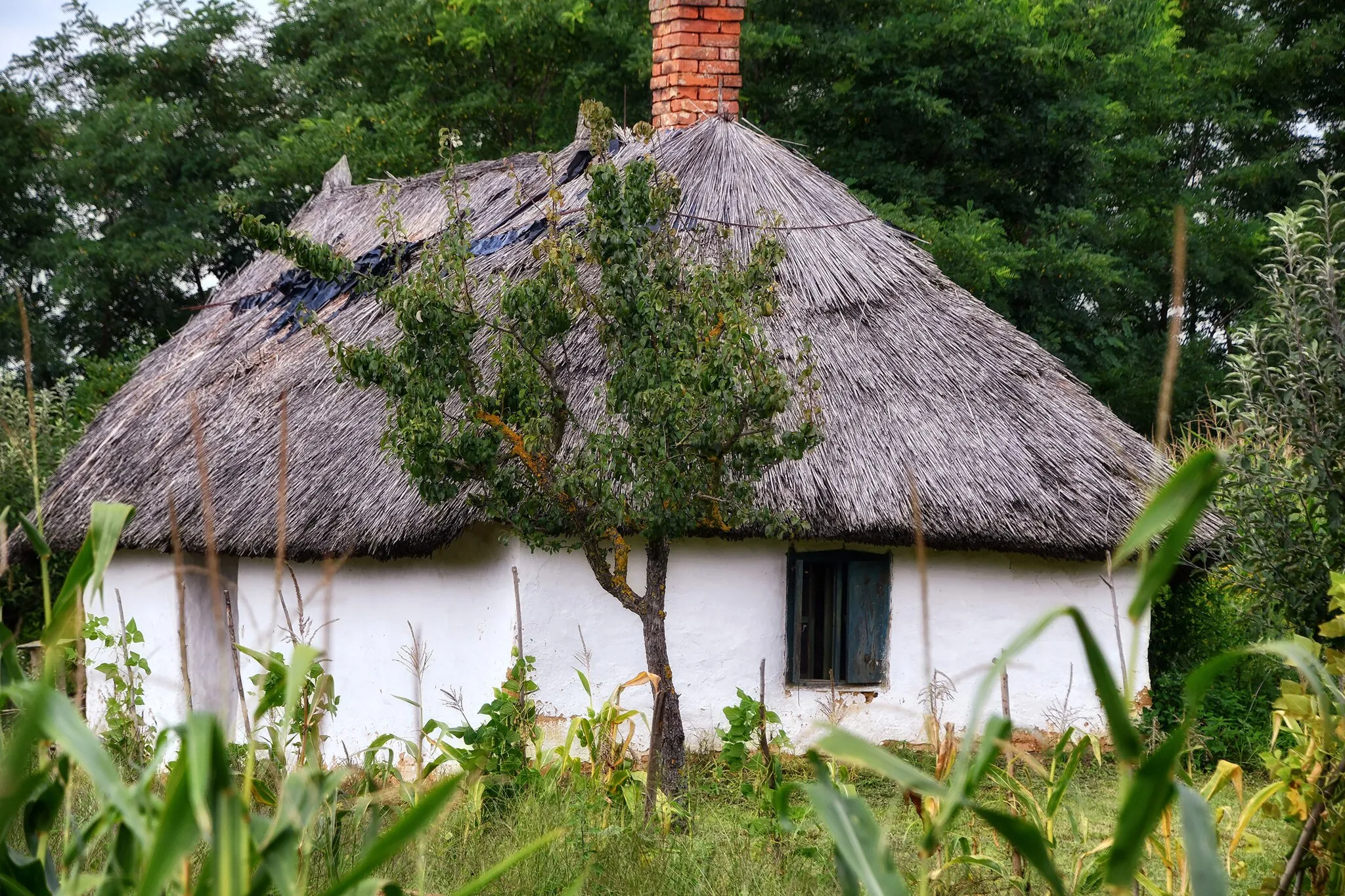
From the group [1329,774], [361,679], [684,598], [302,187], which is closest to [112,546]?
[1329,774]

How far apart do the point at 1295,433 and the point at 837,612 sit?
2.90 metres

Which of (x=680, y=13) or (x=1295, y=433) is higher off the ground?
(x=680, y=13)

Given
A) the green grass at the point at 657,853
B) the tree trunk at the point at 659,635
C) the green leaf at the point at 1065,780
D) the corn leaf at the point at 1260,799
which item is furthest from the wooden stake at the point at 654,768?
the corn leaf at the point at 1260,799

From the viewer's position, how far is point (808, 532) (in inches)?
241

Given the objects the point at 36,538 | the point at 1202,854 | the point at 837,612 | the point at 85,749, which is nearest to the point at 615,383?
the point at 837,612

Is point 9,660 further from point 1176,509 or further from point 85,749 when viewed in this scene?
point 1176,509

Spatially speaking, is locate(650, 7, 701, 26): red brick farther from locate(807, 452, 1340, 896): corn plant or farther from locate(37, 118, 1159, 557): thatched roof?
locate(807, 452, 1340, 896): corn plant

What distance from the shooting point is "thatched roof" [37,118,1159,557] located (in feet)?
20.8

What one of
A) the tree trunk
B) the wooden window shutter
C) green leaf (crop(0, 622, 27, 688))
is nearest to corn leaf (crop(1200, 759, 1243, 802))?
green leaf (crop(0, 622, 27, 688))

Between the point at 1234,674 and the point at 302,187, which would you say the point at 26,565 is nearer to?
the point at 302,187

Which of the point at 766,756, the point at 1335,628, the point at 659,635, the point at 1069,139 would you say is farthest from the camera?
the point at 1069,139

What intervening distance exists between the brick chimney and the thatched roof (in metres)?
0.46

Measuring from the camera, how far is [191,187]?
652 inches

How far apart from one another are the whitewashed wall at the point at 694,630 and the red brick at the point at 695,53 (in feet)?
Answer: 11.6
